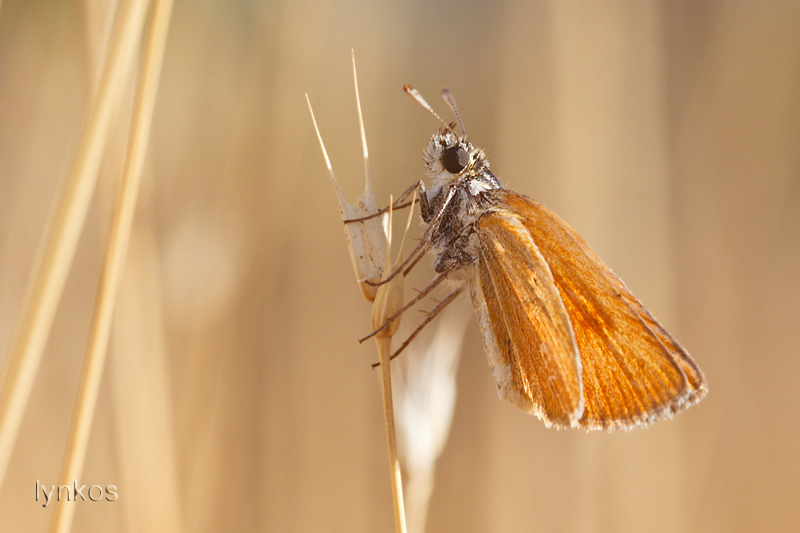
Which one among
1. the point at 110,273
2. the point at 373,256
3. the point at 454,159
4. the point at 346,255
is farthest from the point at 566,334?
the point at 346,255

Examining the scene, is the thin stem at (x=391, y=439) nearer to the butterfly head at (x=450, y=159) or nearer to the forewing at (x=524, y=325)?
the forewing at (x=524, y=325)

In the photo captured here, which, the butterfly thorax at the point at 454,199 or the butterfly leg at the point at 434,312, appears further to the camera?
the butterfly thorax at the point at 454,199

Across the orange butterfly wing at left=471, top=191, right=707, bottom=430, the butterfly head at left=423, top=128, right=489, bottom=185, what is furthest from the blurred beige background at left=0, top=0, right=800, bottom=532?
the butterfly head at left=423, top=128, right=489, bottom=185

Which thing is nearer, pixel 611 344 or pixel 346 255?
pixel 611 344

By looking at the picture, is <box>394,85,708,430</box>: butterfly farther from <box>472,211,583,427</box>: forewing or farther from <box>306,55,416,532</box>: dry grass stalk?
<box>306,55,416,532</box>: dry grass stalk

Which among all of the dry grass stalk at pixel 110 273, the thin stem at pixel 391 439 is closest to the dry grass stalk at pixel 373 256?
the thin stem at pixel 391 439

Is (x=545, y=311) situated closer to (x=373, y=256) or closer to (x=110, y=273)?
(x=373, y=256)
